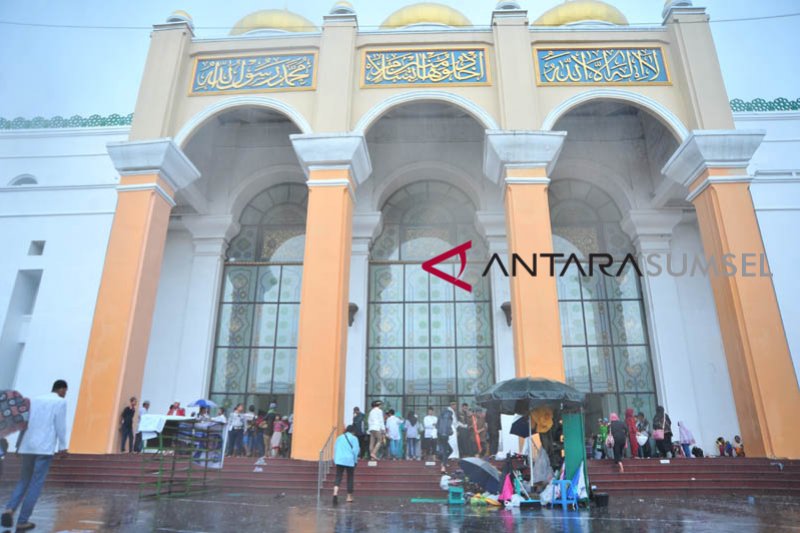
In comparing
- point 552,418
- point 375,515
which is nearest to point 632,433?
point 552,418

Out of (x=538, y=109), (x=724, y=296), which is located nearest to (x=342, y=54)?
(x=538, y=109)

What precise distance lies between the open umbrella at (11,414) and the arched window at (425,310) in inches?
354

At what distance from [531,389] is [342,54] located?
334 inches

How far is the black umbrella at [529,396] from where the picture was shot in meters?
7.34

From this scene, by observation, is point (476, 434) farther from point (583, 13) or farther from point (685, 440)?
point (583, 13)

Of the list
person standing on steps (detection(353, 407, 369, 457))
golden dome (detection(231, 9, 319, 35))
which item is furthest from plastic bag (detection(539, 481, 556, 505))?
golden dome (detection(231, 9, 319, 35))

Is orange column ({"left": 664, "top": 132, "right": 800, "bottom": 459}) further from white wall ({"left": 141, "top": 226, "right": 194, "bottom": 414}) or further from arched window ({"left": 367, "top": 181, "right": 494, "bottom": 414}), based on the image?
white wall ({"left": 141, "top": 226, "right": 194, "bottom": 414})

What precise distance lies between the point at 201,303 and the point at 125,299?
11.3 ft

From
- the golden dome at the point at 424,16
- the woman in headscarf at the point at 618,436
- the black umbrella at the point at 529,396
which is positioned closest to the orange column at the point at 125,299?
the black umbrella at the point at 529,396

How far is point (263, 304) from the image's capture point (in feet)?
46.6

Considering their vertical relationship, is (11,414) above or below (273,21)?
below

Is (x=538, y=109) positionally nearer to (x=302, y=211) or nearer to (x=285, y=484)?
(x=302, y=211)

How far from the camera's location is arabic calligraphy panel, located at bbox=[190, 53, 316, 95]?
475 inches

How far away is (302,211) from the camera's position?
1494 centimetres
